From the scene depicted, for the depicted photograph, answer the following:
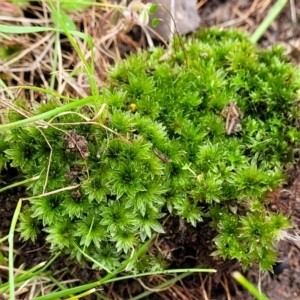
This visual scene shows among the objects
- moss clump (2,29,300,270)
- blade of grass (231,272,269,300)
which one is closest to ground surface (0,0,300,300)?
moss clump (2,29,300,270)

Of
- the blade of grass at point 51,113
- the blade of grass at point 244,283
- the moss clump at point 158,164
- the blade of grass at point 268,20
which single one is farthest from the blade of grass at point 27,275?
the blade of grass at point 268,20

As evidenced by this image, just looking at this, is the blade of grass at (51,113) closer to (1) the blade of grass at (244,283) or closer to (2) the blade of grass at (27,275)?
(2) the blade of grass at (27,275)

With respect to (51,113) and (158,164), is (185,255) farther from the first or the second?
(51,113)

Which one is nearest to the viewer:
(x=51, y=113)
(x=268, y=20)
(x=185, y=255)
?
(x=51, y=113)

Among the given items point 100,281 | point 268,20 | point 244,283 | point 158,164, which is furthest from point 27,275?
point 268,20

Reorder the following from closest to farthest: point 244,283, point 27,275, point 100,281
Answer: point 244,283, point 100,281, point 27,275

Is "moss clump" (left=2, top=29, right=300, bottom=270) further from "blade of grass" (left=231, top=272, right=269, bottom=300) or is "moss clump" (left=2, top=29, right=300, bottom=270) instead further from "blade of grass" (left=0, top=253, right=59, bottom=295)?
"blade of grass" (left=231, top=272, right=269, bottom=300)

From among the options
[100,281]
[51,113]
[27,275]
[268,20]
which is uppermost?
[268,20]
